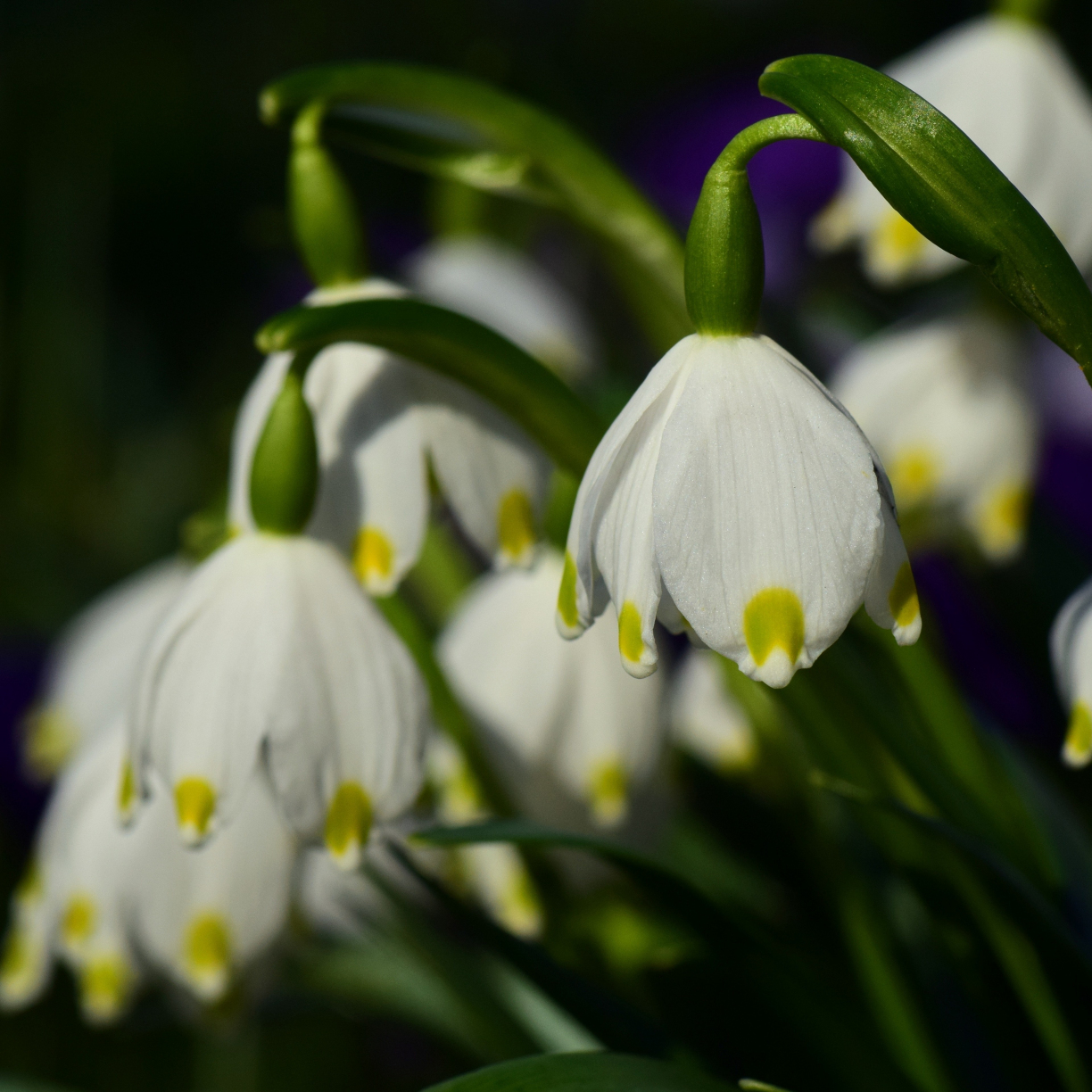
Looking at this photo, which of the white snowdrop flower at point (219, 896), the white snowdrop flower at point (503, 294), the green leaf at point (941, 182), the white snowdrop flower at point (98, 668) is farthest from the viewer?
the white snowdrop flower at point (503, 294)

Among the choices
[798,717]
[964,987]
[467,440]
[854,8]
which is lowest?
[964,987]

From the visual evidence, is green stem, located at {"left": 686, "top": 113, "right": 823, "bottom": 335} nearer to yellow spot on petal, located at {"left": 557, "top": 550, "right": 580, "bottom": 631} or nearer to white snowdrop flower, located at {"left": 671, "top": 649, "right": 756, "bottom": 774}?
yellow spot on petal, located at {"left": 557, "top": 550, "right": 580, "bottom": 631}

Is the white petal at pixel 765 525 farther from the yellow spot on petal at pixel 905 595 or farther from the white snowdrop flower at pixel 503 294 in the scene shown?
the white snowdrop flower at pixel 503 294

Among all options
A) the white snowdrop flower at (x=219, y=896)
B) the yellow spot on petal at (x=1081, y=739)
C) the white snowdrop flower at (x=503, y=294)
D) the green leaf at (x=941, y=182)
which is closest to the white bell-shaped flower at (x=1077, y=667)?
the yellow spot on petal at (x=1081, y=739)

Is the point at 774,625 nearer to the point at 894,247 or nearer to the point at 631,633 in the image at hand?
the point at 631,633

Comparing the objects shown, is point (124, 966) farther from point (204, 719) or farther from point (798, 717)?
point (798, 717)

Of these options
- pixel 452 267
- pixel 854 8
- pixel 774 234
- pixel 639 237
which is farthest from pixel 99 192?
pixel 639 237
